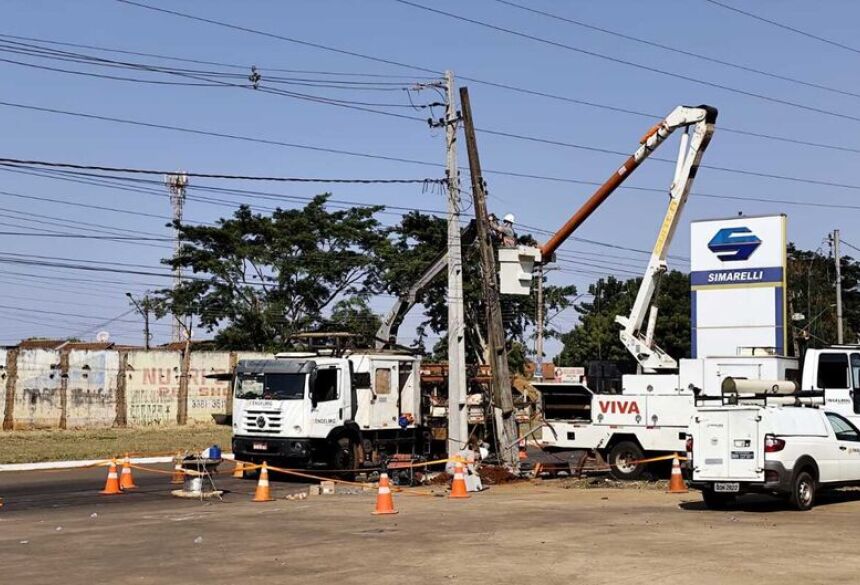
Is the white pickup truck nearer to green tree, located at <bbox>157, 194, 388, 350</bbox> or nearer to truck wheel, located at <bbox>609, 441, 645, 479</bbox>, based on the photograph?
truck wheel, located at <bbox>609, 441, 645, 479</bbox>

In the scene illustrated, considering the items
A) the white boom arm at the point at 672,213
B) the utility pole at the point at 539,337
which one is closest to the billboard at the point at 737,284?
the white boom arm at the point at 672,213

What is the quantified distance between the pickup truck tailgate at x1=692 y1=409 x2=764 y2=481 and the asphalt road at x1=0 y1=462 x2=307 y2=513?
30.8 ft

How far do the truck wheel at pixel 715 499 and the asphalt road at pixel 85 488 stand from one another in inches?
365

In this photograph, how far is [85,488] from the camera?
24.8m

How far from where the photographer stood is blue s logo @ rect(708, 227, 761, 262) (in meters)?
35.8

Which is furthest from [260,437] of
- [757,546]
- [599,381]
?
[757,546]

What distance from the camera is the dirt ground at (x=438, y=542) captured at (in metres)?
12.0

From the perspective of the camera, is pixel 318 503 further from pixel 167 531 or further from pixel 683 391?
pixel 683 391

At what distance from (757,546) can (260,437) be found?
15506mm

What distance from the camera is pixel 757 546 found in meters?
13.7

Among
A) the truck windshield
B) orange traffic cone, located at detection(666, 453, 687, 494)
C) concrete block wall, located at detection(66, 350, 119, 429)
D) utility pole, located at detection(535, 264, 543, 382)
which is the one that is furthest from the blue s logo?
concrete block wall, located at detection(66, 350, 119, 429)

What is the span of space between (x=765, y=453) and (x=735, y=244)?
1955 centimetres

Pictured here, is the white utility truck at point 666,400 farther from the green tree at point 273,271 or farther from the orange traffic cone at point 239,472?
the green tree at point 273,271

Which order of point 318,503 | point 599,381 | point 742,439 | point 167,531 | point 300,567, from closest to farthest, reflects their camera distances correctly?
point 300,567
point 167,531
point 742,439
point 318,503
point 599,381
